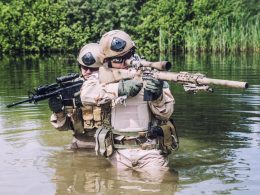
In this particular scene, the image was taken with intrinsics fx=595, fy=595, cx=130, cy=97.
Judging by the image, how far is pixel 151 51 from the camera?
36531 millimetres

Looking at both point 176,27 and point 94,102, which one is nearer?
point 94,102

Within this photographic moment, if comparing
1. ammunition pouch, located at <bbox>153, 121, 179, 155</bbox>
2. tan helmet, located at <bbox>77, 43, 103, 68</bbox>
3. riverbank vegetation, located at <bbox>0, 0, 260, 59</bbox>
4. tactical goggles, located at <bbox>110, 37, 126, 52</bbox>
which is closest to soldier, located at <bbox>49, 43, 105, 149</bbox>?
tan helmet, located at <bbox>77, 43, 103, 68</bbox>

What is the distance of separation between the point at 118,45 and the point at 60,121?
1.82 metres

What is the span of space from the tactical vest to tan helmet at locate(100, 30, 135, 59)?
1.73ft

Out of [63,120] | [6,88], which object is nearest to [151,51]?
[6,88]

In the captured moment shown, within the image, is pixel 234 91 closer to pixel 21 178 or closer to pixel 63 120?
pixel 63 120

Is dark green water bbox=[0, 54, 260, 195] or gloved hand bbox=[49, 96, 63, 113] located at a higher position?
gloved hand bbox=[49, 96, 63, 113]

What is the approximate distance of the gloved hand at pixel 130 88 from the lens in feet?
20.2

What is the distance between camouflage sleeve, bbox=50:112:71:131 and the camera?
7.81m

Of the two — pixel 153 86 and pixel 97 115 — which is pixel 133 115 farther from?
pixel 97 115

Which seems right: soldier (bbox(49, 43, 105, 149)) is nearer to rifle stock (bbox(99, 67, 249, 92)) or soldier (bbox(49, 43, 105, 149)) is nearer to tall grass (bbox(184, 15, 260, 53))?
rifle stock (bbox(99, 67, 249, 92))

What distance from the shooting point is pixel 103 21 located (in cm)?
3888

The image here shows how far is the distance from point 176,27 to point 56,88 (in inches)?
1199

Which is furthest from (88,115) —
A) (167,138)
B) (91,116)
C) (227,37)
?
(227,37)
